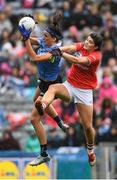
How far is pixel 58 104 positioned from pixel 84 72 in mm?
6255

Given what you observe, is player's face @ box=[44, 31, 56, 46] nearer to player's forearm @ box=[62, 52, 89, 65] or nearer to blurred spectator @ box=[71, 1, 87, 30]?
player's forearm @ box=[62, 52, 89, 65]

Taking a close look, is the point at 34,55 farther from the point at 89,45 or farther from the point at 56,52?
the point at 89,45

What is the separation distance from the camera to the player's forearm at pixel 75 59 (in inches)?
563

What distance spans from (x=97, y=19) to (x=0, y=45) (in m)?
2.57

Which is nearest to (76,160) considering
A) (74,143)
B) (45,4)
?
(74,143)

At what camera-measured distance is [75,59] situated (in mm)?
14469

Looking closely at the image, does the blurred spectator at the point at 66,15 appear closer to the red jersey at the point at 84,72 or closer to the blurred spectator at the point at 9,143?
the blurred spectator at the point at 9,143

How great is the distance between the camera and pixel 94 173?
18.1 metres

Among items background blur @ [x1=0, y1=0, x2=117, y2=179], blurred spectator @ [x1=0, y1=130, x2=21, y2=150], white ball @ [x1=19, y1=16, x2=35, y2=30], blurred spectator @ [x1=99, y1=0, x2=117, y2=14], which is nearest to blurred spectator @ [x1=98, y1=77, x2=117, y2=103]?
background blur @ [x1=0, y1=0, x2=117, y2=179]

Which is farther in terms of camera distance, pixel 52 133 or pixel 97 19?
pixel 97 19

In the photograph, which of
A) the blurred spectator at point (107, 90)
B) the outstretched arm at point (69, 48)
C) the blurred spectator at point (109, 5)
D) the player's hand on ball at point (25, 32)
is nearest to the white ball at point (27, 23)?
the player's hand on ball at point (25, 32)

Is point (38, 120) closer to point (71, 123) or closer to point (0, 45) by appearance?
point (71, 123)

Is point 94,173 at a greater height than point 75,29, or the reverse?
point 75,29

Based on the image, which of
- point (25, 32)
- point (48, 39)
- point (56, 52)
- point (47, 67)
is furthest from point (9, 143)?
point (25, 32)
